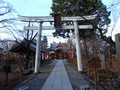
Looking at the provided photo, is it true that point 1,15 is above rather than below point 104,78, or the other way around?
above

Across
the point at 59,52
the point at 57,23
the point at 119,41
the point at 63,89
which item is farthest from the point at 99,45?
the point at 59,52

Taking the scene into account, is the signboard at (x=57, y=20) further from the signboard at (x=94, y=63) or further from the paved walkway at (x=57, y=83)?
the signboard at (x=94, y=63)

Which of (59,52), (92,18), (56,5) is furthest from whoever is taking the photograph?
(59,52)

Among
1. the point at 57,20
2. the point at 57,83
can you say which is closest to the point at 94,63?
the point at 57,83

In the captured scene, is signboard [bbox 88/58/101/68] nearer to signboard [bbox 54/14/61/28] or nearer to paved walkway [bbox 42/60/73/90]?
paved walkway [bbox 42/60/73/90]

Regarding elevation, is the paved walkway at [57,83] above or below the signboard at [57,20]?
below

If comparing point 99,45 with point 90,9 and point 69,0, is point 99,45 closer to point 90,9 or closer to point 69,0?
point 90,9

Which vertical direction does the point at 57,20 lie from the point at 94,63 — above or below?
above

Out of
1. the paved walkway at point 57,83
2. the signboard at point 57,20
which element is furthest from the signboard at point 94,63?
the signboard at point 57,20

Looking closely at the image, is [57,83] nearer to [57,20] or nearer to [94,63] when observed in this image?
[94,63]

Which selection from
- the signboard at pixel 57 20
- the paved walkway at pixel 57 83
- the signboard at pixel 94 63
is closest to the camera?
the signboard at pixel 94 63

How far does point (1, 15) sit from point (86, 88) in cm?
759

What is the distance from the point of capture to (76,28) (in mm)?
17109

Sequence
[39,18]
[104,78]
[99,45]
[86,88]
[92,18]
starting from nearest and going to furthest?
[86,88] < [104,78] < [92,18] < [39,18] < [99,45]
